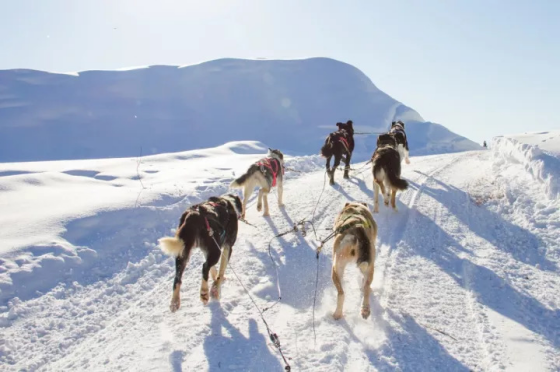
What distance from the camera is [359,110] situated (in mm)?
65062

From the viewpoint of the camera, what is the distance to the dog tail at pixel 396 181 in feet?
24.9

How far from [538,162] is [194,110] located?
5475 cm

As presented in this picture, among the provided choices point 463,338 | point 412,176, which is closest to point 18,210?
point 463,338

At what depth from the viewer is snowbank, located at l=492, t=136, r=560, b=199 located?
8.80 metres

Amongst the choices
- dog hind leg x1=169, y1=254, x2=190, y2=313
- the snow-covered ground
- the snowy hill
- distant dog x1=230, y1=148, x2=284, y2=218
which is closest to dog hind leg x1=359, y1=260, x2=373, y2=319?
the snow-covered ground

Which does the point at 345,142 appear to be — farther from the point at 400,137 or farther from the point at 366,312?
the point at 366,312

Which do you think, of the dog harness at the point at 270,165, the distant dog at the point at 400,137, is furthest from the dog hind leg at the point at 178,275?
the distant dog at the point at 400,137

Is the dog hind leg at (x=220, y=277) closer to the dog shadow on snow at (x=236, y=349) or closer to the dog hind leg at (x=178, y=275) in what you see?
the dog shadow on snow at (x=236, y=349)

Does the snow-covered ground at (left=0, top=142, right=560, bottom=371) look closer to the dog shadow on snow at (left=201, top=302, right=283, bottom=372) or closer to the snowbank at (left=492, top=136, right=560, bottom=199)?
the dog shadow on snow at (left=201, top=302, right=283, bottom=372)

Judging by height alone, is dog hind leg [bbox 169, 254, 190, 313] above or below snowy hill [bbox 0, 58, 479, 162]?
below

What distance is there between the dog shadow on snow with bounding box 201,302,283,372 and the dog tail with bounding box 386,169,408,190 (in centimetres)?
444

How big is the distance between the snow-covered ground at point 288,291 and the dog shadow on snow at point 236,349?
2cm

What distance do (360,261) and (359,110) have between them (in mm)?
63643

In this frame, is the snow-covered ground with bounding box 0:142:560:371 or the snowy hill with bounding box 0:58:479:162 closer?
the snow-covered ground with bounding box 0:142:560:371
